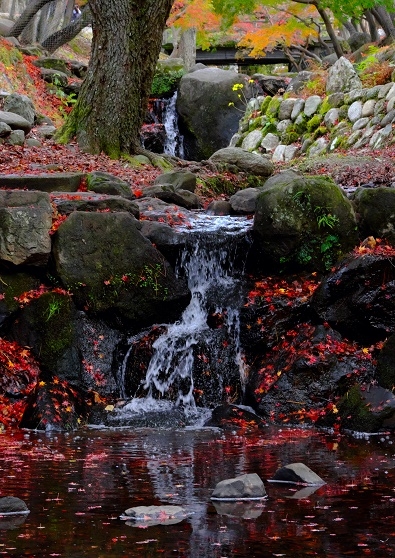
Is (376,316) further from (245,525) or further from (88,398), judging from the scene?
(245,525)

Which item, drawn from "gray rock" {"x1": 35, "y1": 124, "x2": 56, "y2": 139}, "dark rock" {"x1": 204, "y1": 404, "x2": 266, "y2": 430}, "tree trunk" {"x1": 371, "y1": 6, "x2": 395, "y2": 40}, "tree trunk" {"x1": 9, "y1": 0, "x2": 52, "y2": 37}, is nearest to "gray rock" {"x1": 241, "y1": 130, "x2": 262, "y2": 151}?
"tree trunk" {"x1": 371, "y1": 6, "x2": 395, "y2": 40}

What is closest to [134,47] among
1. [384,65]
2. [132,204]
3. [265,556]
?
[132,204]

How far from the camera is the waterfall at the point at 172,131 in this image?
23.4 m

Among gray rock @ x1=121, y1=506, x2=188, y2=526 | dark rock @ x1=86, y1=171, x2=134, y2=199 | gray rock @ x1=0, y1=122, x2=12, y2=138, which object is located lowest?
gray rock @ x1=121, y1=506, x2=188, y2=526

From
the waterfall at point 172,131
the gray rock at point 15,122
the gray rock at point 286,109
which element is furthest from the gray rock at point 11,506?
the waterfall at point 172,131

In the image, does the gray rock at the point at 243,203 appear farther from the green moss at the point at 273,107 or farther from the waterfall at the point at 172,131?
the waterfall at the point at 172,131

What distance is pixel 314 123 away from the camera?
20.6 meters

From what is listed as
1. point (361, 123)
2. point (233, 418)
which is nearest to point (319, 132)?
point (361, 123)

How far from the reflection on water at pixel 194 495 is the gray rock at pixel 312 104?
14121mm

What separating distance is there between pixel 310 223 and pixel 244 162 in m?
5.14

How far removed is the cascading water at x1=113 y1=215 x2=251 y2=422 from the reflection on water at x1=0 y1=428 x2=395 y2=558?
175 cm

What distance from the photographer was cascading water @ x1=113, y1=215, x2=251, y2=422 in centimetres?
982

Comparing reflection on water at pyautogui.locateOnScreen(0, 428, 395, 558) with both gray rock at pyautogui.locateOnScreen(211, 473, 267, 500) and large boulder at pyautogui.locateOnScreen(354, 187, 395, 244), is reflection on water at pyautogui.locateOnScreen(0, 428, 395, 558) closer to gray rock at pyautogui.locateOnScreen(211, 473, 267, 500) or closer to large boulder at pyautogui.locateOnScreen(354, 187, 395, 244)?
gray rock at pyautogui.locateOnScreen(211, 473, 267, 500)

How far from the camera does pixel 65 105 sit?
25219 mm
